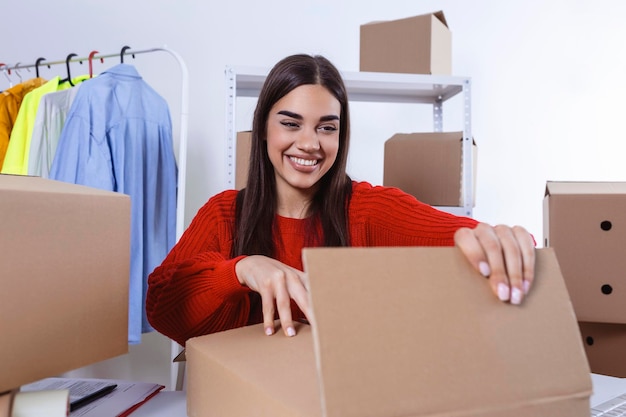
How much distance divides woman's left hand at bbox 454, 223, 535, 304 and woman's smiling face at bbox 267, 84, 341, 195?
2.24 ft

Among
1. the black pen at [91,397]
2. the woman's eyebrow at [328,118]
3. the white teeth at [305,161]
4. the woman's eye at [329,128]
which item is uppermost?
the woman's eyebrow at [328,118]

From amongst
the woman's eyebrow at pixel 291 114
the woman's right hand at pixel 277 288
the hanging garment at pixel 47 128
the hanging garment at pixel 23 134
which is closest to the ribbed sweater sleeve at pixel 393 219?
the woman's eyebrow at pixel 291 114

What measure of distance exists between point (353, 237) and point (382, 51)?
808mm

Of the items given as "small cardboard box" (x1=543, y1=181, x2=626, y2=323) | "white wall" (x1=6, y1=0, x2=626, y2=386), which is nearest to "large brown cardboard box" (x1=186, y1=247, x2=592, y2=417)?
"small cardboard box" (x1=543, y1=181, x2=626, y2=323)

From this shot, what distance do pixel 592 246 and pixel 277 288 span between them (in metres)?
0.57

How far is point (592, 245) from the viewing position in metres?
0.92

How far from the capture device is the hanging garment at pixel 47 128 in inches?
63.7

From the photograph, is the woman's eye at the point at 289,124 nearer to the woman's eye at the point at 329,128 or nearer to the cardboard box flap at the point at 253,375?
the woman's eye at the point at 329,128

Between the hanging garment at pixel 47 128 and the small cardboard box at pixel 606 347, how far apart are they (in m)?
1.45

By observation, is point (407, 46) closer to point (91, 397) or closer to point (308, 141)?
point (308, 141)

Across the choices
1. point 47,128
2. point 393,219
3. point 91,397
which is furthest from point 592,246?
point 47,128

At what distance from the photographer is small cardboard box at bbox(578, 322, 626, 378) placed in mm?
977

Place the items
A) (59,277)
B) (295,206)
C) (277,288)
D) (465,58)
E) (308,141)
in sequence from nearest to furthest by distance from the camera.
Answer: (59,277), (277,288), (308,141), (295,206), (465,58)

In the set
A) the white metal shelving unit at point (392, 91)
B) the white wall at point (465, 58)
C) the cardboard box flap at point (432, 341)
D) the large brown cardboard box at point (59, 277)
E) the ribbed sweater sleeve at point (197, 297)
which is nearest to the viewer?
the cardboard box flap at point (432, 341)
